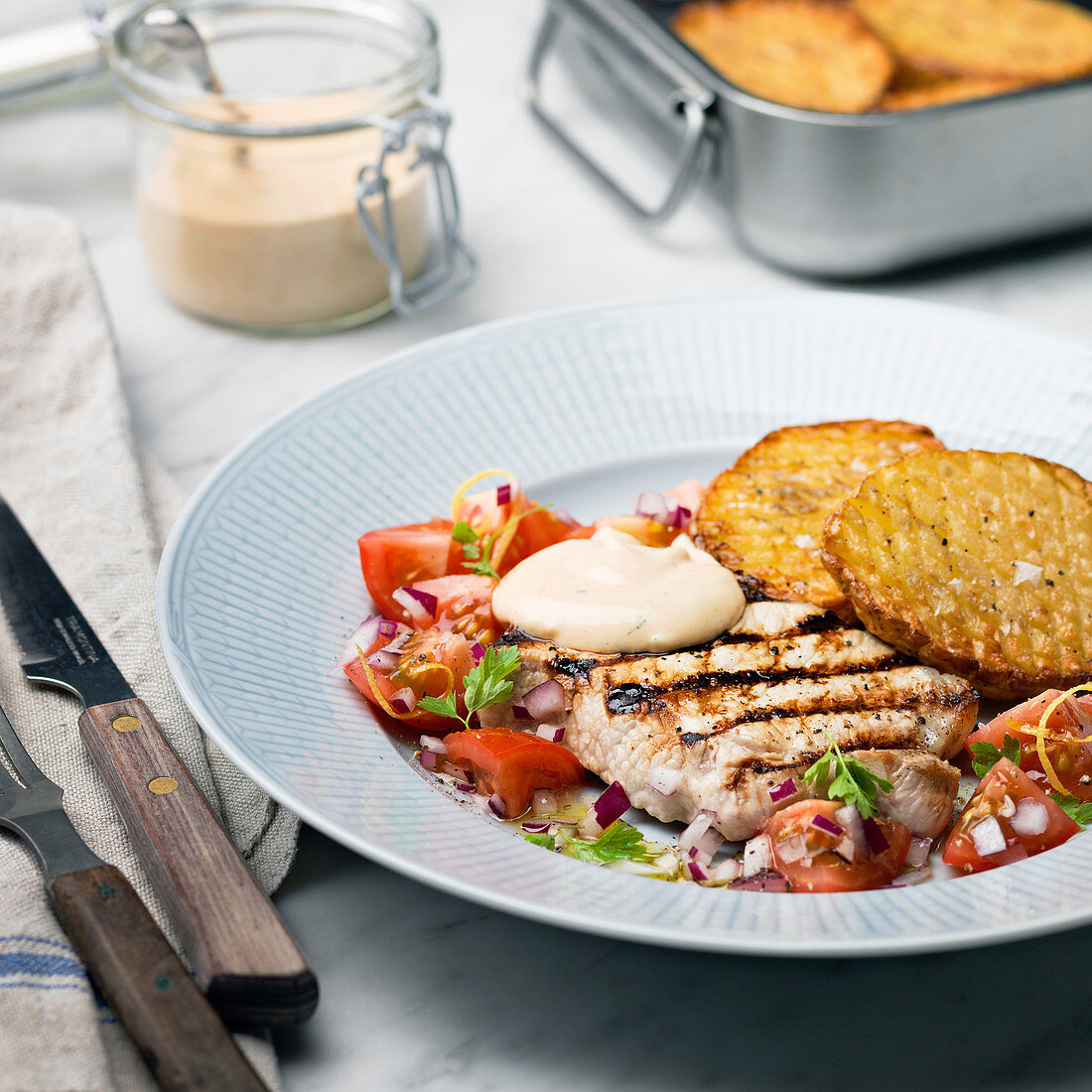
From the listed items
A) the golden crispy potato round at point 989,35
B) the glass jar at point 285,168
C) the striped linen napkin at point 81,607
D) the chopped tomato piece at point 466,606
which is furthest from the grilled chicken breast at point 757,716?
the golden crispy potato round at point 989,35

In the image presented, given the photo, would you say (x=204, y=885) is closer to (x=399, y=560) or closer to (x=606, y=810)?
(x=606, y=810)

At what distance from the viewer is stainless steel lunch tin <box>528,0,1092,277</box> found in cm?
304

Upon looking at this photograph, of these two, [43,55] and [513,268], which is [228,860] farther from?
[43,55]

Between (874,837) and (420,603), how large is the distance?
35.7 inches

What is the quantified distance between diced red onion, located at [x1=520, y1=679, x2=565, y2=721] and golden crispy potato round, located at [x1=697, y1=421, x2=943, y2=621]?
43 centimetres

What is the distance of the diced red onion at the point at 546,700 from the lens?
1.99 meters

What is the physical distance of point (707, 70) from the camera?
3.28 meters

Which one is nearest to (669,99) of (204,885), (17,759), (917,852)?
(917,852)

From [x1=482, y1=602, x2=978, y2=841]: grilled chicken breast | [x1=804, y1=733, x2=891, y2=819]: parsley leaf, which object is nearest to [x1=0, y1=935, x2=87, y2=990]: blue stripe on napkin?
[x1=482, y1=602, x2=978, y2=841]: grilled chicken breast

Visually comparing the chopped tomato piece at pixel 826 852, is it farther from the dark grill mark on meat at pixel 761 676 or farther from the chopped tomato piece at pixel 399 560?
the chopped tomato piece at pixel 399 560

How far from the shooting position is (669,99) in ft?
11.1

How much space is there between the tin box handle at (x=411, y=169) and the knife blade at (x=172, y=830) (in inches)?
48.8

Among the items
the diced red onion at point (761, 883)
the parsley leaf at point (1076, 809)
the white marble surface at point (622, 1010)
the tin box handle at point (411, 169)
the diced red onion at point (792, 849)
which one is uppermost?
the tin box handle at point (411, 169)

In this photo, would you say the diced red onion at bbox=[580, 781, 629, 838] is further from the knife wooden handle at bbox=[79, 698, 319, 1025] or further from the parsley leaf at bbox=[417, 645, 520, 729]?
the knife wooden handle at bbox=[79, 698, 319, 1025]
